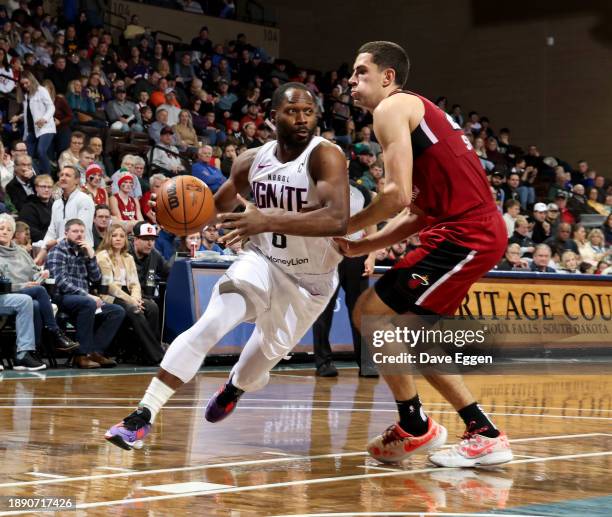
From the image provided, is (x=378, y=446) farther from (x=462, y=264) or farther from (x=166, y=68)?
(x=166, y=68)

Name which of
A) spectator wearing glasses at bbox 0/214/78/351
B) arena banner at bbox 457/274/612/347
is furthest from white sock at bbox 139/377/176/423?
arena banner at bbox 457/274/612/347

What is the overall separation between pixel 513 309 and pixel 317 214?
30.1ft

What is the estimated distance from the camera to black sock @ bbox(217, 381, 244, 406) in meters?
6.08

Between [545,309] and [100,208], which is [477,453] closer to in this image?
[100,208]

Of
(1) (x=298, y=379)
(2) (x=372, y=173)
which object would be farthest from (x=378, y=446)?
(2) (x=372, y=173)

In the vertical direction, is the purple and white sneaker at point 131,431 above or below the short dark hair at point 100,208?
below

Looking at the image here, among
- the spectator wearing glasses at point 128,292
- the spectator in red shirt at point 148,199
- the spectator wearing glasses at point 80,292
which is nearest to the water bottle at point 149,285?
the spectator wearing glasses at point 128,292

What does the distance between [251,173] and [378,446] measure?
1624 millimetres

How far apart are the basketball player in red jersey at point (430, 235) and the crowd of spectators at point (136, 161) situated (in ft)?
20.0

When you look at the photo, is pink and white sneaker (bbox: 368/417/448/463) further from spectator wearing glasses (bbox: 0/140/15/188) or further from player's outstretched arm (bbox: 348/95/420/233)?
spectator wearing glasses (bbox: 0/140/15/188)

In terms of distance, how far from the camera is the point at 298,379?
10.5 m

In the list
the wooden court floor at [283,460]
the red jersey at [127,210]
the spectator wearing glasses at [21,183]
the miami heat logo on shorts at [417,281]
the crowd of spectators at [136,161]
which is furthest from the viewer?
the red jersey at [127,210]

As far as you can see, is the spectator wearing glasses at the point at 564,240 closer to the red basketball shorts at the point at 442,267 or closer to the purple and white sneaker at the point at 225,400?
the purple and white sneaker at the point at 225,400

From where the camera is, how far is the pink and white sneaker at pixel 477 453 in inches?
211
